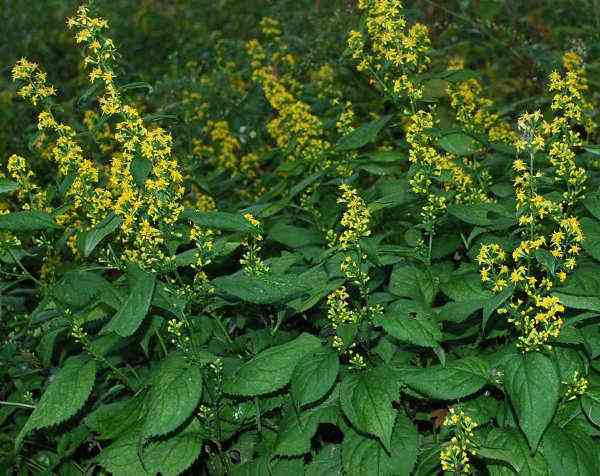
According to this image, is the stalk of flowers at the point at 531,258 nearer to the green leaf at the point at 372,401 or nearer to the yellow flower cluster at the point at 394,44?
the green leaf at the point at 372,401

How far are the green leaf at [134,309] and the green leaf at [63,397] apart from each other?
0.48 m

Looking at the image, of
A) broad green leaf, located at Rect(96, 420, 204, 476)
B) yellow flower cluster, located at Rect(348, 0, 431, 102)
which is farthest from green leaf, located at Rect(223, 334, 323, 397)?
yellow flower cluster, located at Rect(348, 0, 431, 102)

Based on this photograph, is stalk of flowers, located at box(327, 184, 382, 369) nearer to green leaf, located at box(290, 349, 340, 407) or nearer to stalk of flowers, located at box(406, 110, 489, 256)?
green leaf, located at box(290, 349, 340, 407)

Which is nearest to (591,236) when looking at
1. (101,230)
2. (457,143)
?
(457,143)

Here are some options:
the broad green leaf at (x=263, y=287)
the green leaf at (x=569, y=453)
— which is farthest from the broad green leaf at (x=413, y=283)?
the green leaf at (x=569, y=453)

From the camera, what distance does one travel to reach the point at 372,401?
303cm

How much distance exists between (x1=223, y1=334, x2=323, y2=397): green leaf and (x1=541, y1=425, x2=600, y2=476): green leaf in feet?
3.07

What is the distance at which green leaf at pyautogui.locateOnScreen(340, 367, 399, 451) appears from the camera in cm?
297

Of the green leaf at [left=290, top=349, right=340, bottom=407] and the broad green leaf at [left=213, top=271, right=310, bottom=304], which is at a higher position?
the broad green leaf at [left=213, top=271, right=310, bottom=304]

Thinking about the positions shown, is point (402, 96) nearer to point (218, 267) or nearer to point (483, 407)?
point (218, 267)

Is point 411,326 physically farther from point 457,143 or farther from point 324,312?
point 457,143

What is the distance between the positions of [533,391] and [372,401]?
568mm

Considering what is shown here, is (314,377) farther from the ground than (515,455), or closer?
farther from the ground

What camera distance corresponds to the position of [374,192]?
4363 millimetres
